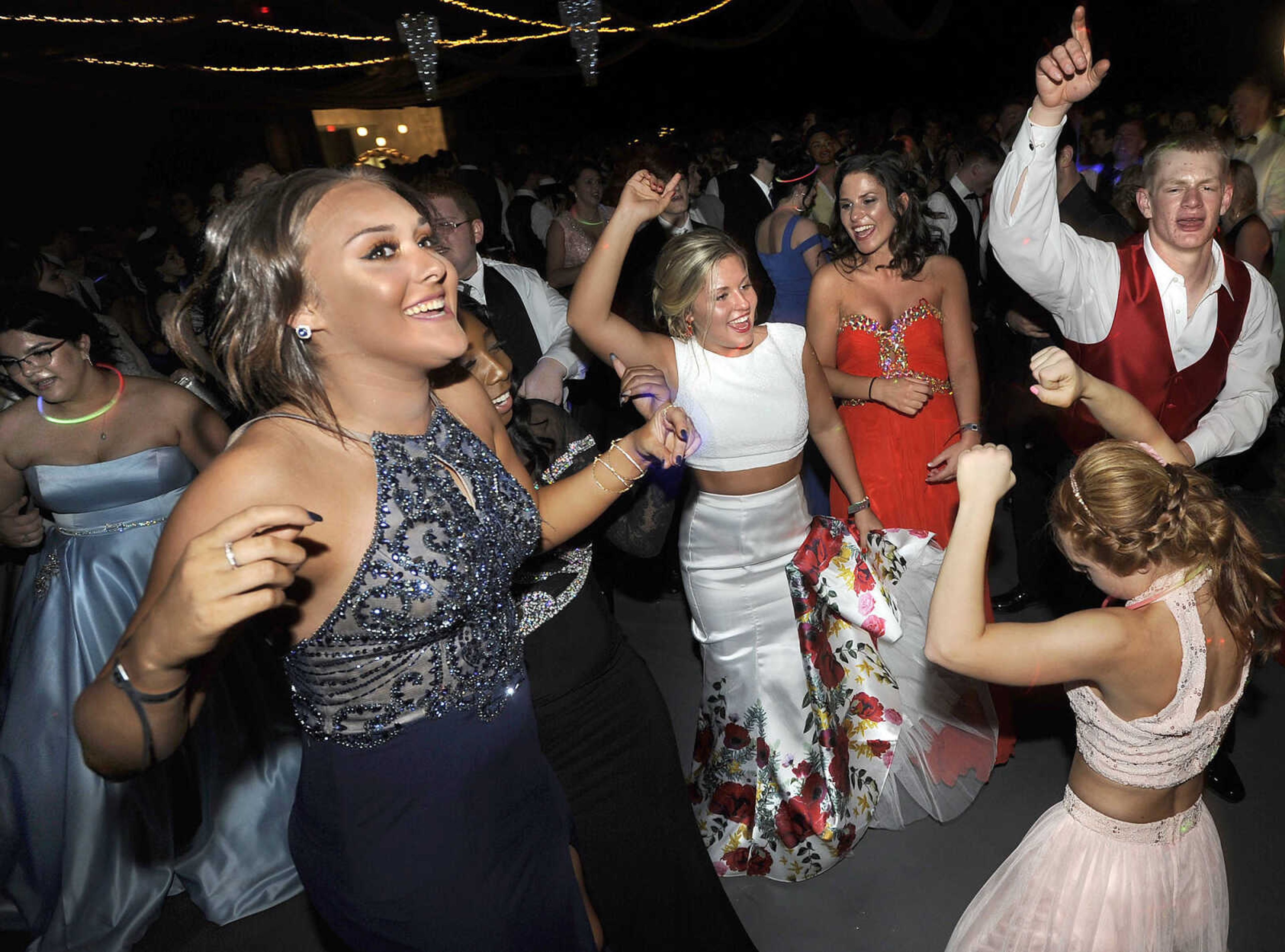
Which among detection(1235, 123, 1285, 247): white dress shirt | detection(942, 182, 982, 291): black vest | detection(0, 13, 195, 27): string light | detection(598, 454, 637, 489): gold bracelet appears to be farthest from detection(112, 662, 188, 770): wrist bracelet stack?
detection(0, 13, 195, 27): string light

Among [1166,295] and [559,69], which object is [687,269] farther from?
[559,69]

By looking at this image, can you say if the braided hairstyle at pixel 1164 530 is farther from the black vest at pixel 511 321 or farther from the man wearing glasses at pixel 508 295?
the black vest at pixel 511 321

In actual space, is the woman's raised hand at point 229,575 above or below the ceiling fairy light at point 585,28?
below

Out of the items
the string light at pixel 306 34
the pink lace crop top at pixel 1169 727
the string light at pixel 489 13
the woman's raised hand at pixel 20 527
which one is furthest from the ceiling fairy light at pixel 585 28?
the string light at pixel 489 13

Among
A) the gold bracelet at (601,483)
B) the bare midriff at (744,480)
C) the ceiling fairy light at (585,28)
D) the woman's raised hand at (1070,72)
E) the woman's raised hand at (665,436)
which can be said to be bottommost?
the bare midriff at (744,480)

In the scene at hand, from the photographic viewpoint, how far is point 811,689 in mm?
2459

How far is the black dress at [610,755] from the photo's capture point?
5.91 ft

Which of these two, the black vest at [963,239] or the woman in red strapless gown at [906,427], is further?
the black vest at [963,239]

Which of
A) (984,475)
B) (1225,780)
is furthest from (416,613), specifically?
(1225,780)

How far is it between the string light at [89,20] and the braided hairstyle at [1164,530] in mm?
7562

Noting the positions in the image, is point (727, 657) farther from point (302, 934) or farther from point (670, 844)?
point (302, 934)

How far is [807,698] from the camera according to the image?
2.48 m

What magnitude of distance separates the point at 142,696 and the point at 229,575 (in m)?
0.24

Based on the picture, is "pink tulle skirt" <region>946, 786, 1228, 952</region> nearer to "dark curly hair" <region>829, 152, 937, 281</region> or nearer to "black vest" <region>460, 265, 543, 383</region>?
"dark curly hair" <region>829, 152, 937, 281</region>
